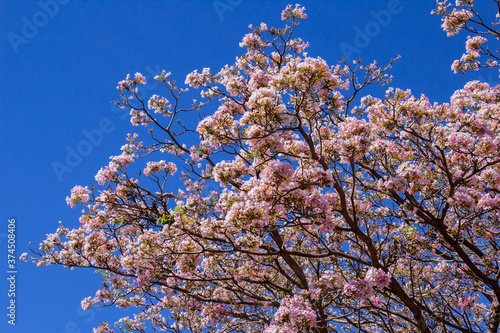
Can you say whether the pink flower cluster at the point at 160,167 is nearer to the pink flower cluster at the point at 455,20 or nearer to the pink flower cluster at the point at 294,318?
the pink flower cluster at the point at 294,318

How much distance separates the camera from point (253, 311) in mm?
7773

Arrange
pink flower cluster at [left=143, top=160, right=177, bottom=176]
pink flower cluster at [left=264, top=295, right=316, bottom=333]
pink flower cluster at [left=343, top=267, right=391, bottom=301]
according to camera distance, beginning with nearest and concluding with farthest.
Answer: pink flower cluster at [left=264, top=295, right=316, bottom=333], pink flower cluster at [left=343, top=267, right=391, bottom=301], pink flower cluster at [left=143, top=160, right=177, bottom=176]

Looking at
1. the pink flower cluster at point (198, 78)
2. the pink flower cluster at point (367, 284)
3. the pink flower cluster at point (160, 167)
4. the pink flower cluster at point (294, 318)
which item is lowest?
the pink flower cluster at point (294, 318)

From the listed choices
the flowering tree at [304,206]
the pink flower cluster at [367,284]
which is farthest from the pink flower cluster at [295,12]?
the pink flower cluster at [367,284]

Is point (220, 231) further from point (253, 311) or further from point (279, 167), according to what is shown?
point (253, 311)

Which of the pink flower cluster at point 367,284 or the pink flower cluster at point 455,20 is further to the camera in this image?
the pink flower cluster at point 455,20

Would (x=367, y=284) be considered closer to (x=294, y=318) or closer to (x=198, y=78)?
(x=294, y=318)

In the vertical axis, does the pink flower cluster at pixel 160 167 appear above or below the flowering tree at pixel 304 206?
above

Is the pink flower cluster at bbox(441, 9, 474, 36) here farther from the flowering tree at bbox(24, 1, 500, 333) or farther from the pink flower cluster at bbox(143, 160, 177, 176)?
the pink flower cluster at bbox(143, 160, 177, 176)

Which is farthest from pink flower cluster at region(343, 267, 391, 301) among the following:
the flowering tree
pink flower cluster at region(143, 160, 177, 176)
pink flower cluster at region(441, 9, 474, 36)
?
pink flower cluster at region(441, 9, 474, 36)

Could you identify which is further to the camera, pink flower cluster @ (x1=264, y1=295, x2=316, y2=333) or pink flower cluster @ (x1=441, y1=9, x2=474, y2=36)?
pink flower cluster @ (x1=441, y1=9, x2=474, y2=36)

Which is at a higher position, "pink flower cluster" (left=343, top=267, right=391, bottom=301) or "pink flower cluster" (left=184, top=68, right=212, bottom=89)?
"pink flower cluster" (left=184, top=68, right=212, bottom=89)

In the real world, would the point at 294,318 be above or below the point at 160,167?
below

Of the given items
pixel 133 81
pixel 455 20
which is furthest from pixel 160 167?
pixel 455 20
